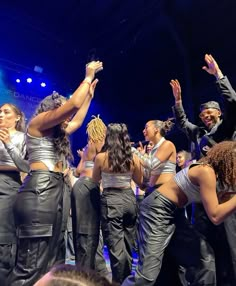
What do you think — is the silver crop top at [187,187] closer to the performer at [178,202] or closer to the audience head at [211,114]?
the performer at [178,202]

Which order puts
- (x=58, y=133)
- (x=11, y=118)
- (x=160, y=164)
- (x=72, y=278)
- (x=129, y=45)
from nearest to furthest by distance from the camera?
(x=72, y=278) < (x=58, y=133) < (x=11, y=118) < (x=160, y=164) < (x=129, y=45)

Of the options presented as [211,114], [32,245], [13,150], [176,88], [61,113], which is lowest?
[32,245]

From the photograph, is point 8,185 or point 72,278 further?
point 8,185

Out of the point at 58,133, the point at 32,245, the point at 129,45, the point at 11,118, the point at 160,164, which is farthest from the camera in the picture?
the point at 129,45

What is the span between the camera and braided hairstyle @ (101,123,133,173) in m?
2.78

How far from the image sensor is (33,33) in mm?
6508

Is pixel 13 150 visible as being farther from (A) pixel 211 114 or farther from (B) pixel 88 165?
(A) pixel 211 114

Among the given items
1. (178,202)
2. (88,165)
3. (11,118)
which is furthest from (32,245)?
(88,165)

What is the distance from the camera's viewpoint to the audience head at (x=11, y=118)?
2406mm

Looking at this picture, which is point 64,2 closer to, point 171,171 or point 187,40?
point 187,40

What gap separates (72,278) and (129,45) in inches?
242

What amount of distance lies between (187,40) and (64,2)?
225cm

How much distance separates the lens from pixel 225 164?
1895mm

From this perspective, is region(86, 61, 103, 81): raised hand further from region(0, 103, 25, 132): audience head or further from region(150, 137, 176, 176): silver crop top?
region(150, 137, 176, 176): silver crop top
